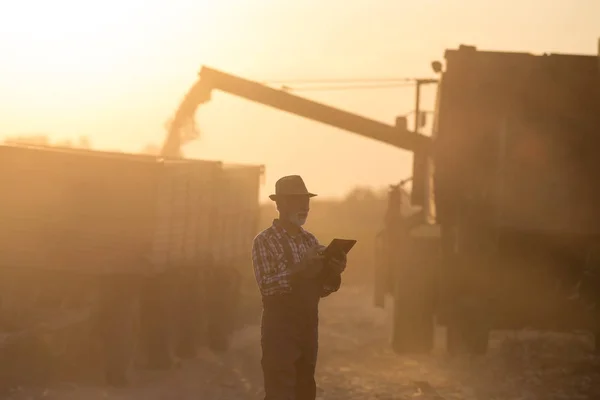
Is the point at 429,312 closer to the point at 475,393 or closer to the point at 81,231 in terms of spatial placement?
the point at 475,393

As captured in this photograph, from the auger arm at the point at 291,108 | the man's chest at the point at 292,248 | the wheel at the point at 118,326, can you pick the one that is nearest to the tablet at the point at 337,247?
the man's chest at the point at 292,248

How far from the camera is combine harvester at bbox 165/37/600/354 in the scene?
16922 millimetres

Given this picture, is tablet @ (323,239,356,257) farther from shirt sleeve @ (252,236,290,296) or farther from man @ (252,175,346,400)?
shirt sleeve @ (252,236,290,296)

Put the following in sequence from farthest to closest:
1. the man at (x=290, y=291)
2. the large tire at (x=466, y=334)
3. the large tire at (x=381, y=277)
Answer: the large tire at (x=381, y=277)
the large tire at (x=466, y=334)
the man at (x=290, y=291)

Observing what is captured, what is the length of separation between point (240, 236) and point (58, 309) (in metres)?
6.05

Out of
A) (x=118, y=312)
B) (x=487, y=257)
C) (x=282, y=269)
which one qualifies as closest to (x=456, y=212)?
(x=487, y=257)

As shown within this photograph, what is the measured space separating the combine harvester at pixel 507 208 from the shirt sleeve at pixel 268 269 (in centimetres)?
990

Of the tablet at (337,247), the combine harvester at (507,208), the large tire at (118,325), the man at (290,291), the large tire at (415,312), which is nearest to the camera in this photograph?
the tablet at (337,247)

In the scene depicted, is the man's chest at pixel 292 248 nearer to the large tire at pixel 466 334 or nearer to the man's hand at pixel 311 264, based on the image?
the man's hand at pixel 311 264

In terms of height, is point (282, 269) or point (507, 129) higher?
point (507, 129)

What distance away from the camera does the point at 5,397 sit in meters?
11.5

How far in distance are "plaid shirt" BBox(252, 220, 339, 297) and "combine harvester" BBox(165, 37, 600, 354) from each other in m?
9.81

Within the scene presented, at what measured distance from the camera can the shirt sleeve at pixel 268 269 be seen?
7336 mm

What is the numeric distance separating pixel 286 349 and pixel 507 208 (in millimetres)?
10353
